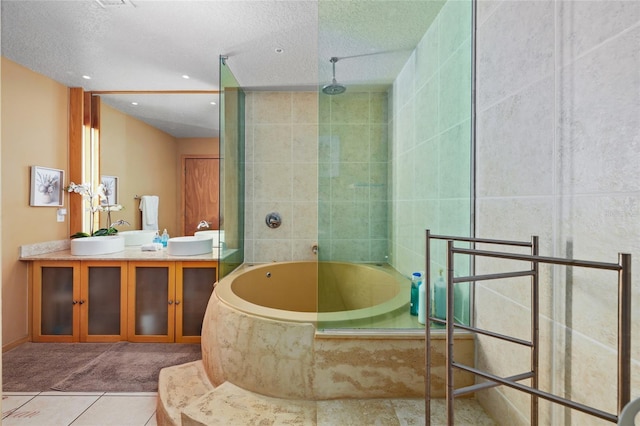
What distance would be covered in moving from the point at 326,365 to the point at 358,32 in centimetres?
163

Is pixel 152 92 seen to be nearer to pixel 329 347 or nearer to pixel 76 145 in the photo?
pixel 76 145

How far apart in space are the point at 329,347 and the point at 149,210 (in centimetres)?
260

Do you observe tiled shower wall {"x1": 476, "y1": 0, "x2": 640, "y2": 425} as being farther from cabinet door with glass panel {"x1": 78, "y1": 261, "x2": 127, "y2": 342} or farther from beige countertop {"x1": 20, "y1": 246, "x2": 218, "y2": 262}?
cabinet door with glass panel {"x1": 78, "y1": 261, "x2": 127, "y2": 342}

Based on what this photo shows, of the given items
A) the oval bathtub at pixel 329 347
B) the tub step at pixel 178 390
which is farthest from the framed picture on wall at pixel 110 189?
the oval bathtub at pixel 329 347

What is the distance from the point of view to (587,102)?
71 centimetres

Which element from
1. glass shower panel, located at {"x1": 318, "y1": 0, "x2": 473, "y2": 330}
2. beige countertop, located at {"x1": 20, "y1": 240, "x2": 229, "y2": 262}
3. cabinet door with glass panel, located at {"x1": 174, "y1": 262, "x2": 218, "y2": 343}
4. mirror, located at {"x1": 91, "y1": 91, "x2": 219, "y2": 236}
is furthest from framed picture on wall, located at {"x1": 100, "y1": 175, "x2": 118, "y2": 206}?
glass shower panel, located at {"x1": 318, "y1": 0, "x2": 473, "y2": 330}

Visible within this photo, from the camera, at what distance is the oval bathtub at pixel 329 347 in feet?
3.95

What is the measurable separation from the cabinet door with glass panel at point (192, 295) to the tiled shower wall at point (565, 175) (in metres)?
2.20

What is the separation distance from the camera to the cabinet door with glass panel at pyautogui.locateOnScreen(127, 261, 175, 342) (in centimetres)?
254

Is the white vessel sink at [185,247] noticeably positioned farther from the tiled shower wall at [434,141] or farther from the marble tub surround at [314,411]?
the tiled shower wall at [434,141]

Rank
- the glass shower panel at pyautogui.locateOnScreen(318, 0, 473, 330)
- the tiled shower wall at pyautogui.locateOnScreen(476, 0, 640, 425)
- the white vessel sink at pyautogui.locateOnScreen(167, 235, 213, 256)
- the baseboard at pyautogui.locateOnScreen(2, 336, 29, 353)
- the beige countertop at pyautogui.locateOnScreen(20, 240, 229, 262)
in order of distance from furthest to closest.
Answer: the white vessel sink at pyautogui.locateOnScreen(167, 235, 213, 256)
the beige countertop at pyautogui.locateOnScreen(20, 240, 229, 262)
the baseboard at pyautogui.locateOnScreen(2, 336, 29, 353)
the glass shower panel at pyautogui.locateOnScreen(318, 0, 473, 330)
the tiled shower wall at pyautogui.locateOnScreen(476, 0, 640, 425)

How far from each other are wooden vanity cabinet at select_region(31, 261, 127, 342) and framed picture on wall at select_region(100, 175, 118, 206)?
0.68m

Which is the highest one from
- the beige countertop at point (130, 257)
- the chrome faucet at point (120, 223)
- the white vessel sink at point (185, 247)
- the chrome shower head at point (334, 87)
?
the chrome shower head at point (334, 87)

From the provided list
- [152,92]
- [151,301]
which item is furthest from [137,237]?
[152,92]
